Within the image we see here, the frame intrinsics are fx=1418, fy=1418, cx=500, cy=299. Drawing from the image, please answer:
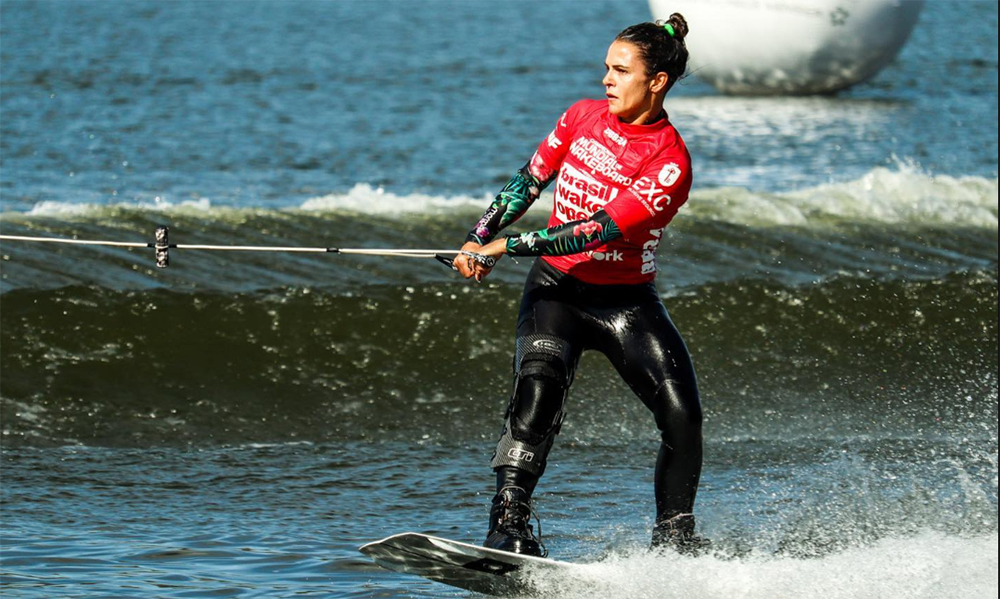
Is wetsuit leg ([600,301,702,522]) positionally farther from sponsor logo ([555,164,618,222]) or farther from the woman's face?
the woman's face

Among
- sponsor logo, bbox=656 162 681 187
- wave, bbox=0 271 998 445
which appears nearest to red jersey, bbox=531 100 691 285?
sponsor logo, bbox=656 162 681 187

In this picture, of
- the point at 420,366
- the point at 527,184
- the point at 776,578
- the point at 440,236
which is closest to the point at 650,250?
the point at 527,184

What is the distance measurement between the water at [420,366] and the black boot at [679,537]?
62 mm

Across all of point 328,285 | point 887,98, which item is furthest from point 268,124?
point 887,98

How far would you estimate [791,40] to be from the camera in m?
20.1

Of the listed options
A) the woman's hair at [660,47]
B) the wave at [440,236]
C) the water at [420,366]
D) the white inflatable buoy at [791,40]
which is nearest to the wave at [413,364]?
the water at [420,366]

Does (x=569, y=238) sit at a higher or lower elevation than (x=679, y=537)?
higher

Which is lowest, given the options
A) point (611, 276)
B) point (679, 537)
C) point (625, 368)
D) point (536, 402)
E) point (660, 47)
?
point (679, 537)

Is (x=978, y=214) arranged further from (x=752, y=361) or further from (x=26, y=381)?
(x=26, y=381)

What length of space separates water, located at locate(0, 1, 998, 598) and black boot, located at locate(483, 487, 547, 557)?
267 mm

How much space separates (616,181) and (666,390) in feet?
2.49

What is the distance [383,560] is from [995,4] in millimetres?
35586

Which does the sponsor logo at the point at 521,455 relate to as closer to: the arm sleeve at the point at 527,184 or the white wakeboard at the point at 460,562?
the white wakeboard at the point at 460,562

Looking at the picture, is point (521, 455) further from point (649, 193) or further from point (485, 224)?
point (649, 193)
